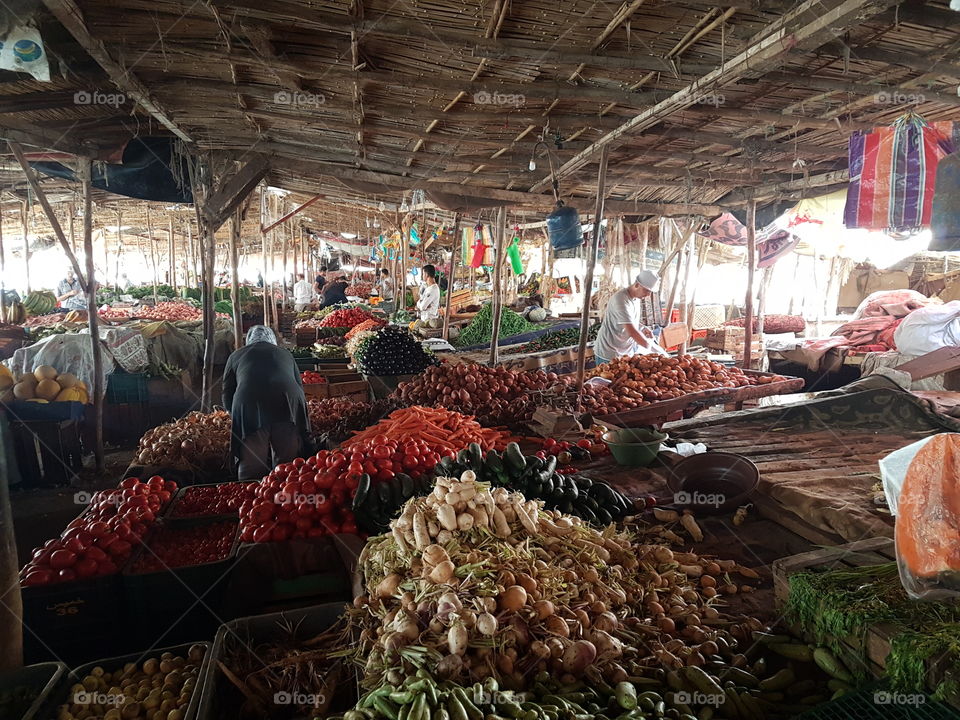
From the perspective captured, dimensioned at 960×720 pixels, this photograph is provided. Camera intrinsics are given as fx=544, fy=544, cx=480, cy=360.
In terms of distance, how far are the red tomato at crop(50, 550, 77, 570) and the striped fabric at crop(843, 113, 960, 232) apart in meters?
7.05

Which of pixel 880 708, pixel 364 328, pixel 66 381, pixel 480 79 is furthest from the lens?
pixel 364 328

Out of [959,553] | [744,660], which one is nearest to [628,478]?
[744,660]

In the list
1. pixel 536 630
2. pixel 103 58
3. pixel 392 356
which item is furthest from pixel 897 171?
pixel 103 58

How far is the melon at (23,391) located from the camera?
6.32m

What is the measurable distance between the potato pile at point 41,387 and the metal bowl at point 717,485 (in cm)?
691

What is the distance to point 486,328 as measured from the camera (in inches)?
469

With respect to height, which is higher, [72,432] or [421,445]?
[421,445]

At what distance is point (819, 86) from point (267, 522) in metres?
5.27

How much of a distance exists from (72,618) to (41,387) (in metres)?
4.63

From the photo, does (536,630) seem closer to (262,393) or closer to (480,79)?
(262,393)

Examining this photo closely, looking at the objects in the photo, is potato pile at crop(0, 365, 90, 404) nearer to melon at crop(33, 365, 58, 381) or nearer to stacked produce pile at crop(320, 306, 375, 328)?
melon at crop(33, 365, 58, 381)

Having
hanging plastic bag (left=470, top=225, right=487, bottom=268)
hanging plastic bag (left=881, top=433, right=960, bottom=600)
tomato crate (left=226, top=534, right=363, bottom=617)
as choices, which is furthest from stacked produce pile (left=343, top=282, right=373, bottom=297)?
hanging plastic bag (left=881, top=433, right=960, bottom=600)

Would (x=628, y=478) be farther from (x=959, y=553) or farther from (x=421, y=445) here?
(x=959, y=553)

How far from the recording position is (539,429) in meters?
5.64
